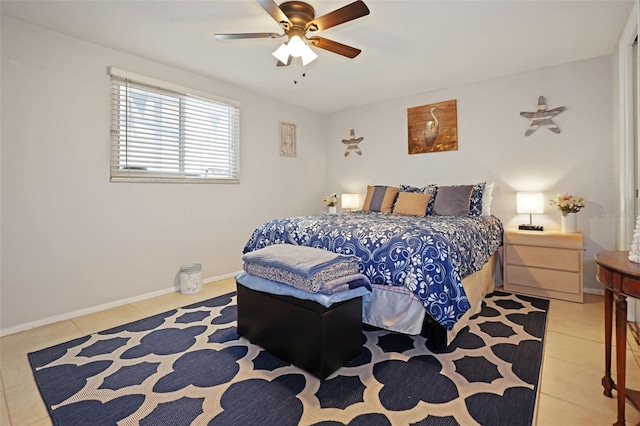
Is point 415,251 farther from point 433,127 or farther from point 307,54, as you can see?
point 433,127

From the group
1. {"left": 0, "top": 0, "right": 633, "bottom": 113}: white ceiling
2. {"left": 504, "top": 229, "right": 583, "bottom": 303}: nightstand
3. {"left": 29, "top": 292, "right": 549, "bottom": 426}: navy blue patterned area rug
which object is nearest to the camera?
{"left": 29, "top": 292, "right": 549, "bottom": 426}: navy blue patterned area rug

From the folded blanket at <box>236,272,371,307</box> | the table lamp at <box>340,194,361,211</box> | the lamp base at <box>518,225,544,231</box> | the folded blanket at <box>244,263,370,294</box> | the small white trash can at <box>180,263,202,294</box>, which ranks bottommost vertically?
the small white trash can at <box>180,263,202,294</box>

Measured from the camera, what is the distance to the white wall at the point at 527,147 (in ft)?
9.99

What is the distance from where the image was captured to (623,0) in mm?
2150

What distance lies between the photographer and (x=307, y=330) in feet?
5.55

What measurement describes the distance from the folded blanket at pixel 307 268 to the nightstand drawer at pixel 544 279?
2.00 meters

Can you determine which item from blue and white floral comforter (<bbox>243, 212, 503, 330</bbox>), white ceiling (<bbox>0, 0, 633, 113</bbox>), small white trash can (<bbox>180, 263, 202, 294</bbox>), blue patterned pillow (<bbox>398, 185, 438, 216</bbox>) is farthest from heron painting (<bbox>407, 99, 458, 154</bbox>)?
small white trash can (<bbox>180, 263, 202, 294</bbox>)

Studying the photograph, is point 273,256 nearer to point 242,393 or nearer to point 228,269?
point 242,393

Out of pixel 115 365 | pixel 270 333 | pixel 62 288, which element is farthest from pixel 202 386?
pixel 62 288

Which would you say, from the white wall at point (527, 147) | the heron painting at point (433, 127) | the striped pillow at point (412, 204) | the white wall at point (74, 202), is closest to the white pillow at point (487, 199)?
the white wall at point (527, 147)

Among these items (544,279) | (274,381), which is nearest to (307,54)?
(274,381)

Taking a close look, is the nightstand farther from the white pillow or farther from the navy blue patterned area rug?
the navy blue patterned area rug

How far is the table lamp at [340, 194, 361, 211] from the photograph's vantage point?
15.0ft

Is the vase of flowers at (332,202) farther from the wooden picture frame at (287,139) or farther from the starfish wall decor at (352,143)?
the wooden picture frame at (287,139)
